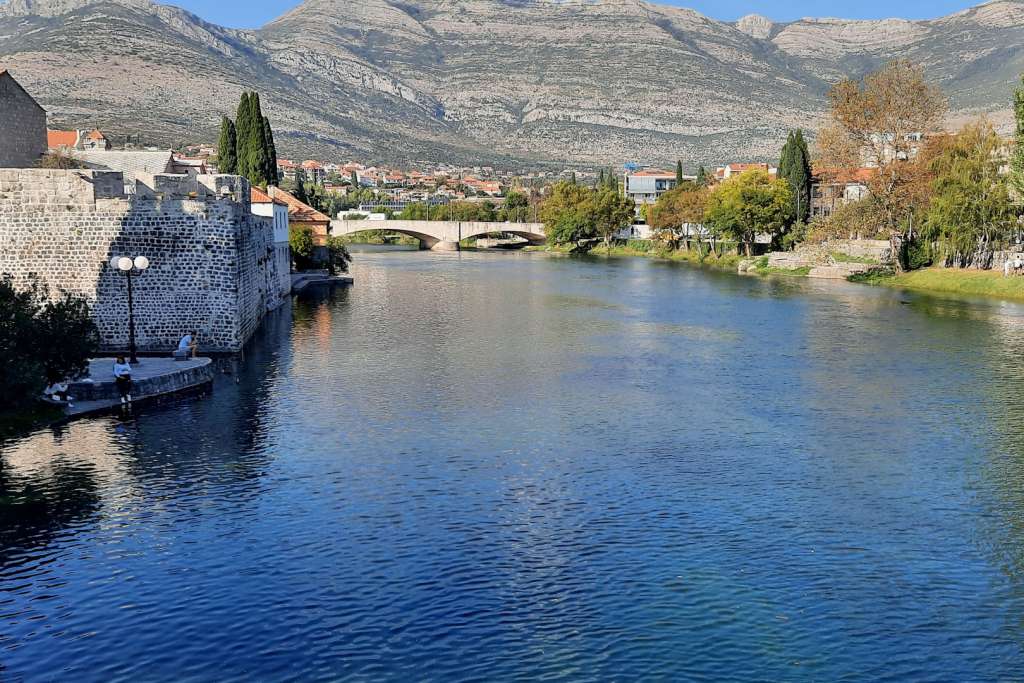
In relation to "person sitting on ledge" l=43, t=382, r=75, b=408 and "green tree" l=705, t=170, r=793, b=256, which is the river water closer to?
"person sitting on ledge" l=43, t=382, r=75, b=408

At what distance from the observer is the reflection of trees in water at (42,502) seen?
1897cm

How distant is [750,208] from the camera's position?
10200 centimetres

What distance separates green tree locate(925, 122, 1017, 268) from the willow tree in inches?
111

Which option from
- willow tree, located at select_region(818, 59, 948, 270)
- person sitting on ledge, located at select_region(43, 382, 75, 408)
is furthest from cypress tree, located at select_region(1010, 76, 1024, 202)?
person sitting on ledge, located at select_region(43, 382, 75, 408)

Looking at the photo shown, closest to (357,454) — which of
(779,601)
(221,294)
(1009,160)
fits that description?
(779,601)

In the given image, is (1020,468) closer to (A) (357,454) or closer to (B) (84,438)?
(A) (357,454)

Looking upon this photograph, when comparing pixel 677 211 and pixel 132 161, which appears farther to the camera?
pixel 677 211

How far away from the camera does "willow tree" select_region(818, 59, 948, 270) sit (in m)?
78.6

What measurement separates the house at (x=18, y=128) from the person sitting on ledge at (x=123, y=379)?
3722 centimetres

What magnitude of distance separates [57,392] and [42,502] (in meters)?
7.91

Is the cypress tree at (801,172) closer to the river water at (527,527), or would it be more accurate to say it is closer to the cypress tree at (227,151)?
the cypress tree at (227,151)

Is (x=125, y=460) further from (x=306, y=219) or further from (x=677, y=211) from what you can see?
(x=677, y=211)

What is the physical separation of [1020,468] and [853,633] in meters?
11.5

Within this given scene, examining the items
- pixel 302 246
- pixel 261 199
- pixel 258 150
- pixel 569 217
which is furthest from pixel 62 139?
pixel 569 217
